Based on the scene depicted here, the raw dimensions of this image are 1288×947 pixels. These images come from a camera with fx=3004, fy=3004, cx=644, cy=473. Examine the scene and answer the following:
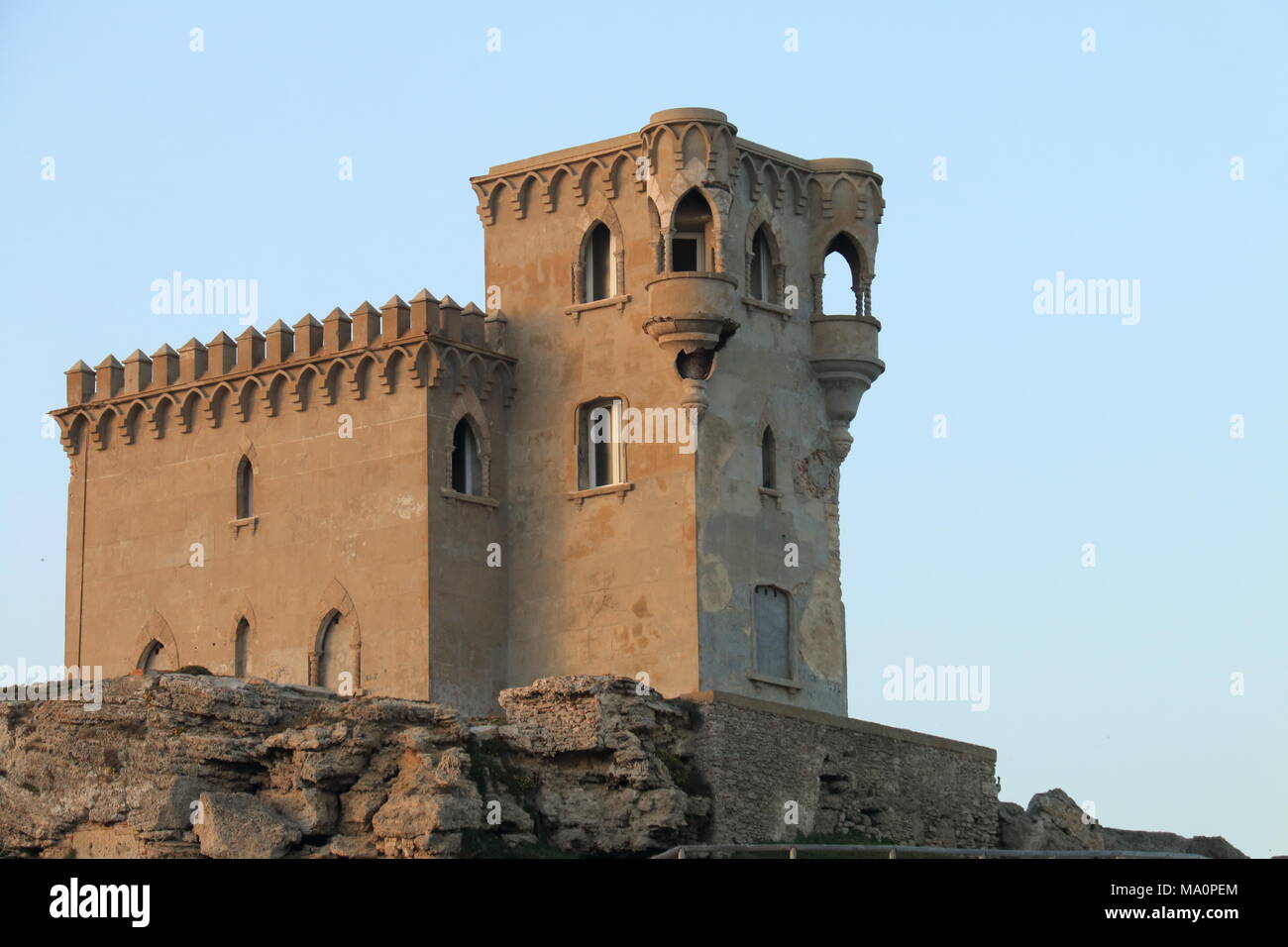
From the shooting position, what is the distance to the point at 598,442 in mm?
56125

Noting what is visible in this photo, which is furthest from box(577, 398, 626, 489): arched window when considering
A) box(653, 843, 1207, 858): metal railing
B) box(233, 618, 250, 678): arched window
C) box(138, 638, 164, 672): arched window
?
box(653, 843, 1207, 858): metal railing

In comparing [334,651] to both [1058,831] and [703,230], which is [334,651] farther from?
[1058,831]

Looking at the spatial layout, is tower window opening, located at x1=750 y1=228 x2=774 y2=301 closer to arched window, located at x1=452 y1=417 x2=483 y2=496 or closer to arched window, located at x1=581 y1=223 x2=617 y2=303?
arched window, located at x1=581 y1=223 x2=617 y2=303

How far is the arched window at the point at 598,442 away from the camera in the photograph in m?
55.8

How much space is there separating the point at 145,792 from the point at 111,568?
1638cm

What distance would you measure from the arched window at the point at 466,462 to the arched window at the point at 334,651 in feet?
10.9

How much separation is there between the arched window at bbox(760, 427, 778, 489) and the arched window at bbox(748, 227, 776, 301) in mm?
2733

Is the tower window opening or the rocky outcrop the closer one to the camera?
the rocky outcrop

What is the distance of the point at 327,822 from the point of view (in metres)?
43.7

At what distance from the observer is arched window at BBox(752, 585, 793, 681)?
5547 centimetres

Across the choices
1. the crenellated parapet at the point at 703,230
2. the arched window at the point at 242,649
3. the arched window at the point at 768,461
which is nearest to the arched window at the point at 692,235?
the crenellated parapet at the point at 703,230

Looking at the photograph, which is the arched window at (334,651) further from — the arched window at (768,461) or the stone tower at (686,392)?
the arched window at (768,461)

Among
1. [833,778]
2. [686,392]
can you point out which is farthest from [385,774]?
[686,392]
